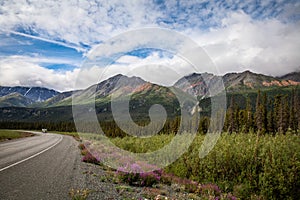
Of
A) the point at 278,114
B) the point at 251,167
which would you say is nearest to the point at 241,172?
the point at 251,167

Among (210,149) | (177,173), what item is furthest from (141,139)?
(210,149)

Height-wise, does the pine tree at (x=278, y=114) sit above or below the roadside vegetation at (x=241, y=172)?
above

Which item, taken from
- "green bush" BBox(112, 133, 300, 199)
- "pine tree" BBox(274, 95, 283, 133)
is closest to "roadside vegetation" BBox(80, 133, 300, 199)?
"green bush" BBox(112, 133, 300, 199)

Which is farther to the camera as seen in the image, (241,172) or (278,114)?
(278,114)

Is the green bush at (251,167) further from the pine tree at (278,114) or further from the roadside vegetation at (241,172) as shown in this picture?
the pine tree at (278,114)

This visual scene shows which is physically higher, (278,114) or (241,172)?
(278,114)

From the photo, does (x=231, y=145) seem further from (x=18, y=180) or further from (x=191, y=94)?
(x=18, y=180)

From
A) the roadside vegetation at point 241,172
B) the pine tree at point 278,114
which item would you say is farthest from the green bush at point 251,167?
the pine tree at point 278,114

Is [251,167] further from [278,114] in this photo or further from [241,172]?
[278,114]

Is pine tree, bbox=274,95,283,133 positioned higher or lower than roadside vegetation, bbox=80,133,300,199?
higher

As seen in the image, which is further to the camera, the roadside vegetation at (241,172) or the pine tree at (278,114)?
the pine tree at (278,114)

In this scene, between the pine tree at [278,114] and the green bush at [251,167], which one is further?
the pine tree at [278,114]

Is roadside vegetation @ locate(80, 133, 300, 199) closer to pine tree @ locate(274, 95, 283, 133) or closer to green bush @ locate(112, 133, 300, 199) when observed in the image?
green bush @ locate(112, 133, 300, 199)

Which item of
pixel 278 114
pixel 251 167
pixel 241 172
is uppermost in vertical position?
pixel 278 114
